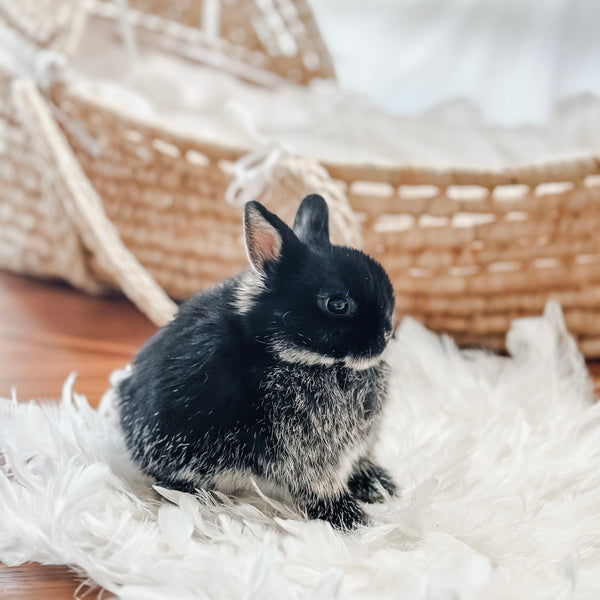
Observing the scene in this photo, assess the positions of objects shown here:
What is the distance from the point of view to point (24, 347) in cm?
82

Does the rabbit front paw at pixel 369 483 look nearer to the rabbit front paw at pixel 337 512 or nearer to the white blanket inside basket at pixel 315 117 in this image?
the rabbit front paw at pixel 337 512

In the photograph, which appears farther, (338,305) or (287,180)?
(287,180)

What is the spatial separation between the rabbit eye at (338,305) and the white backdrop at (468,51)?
1186 millimetres

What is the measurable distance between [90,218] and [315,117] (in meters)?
0.68

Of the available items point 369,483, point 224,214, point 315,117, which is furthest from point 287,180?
point 315,117

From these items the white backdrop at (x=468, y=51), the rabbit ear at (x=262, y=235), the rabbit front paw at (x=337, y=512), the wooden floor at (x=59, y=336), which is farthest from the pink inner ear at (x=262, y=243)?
the white backdrop at (x=468, y=51)

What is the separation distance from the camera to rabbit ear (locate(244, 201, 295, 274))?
0.41m

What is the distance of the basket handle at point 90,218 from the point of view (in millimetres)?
758

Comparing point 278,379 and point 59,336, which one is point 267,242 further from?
point 59,336

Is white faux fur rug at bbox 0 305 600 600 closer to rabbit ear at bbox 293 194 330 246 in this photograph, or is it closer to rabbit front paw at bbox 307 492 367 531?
rabbit front paw at bbox 307 492 367 531

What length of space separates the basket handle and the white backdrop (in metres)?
0.90

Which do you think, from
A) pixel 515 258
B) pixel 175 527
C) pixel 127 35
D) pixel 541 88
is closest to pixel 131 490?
pixel 175 527

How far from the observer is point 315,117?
134 cm

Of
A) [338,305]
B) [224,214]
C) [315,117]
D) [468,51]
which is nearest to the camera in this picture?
[338,305]
